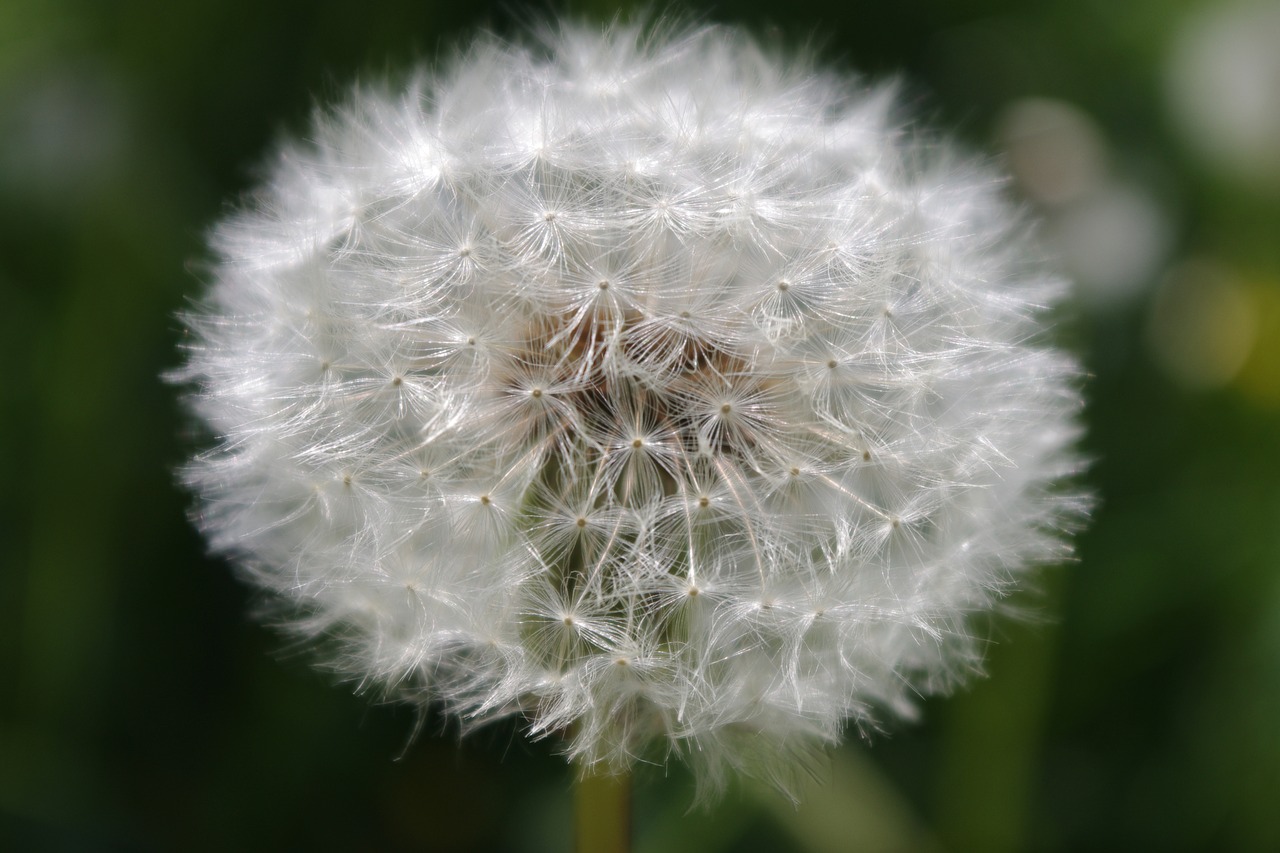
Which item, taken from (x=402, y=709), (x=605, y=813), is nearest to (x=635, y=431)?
(x=605, y=813)

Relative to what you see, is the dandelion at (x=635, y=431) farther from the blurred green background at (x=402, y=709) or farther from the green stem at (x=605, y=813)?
the blurred green background at (x=402, y=709)

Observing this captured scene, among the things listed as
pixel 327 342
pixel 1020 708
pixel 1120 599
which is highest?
pixel 1120 599

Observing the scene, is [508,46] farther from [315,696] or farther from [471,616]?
[315,696]

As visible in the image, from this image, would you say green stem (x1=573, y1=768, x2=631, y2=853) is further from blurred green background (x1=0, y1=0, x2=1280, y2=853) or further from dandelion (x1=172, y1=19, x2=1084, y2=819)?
blurred green background (x1=0, y1=0, x2=1280, y2=853)

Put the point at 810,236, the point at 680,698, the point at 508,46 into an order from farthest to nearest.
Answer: the point at 508,46 < the point at 810,236 < the point at 680,698

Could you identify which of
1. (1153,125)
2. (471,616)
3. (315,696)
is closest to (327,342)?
(471,616)

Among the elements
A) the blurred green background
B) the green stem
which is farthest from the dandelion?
the blurred green background

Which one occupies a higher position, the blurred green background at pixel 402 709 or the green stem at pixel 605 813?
the blurred green background at pixel 402 709

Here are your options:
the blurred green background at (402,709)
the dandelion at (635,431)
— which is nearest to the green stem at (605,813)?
the dandelion at (635,431)
